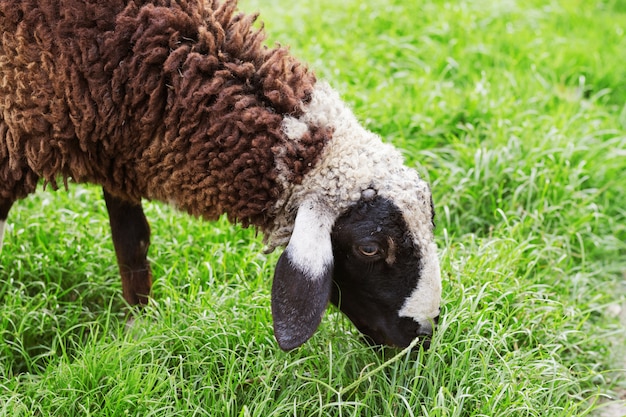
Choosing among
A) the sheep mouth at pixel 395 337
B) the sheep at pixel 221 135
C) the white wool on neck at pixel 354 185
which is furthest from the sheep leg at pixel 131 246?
the sheep mouth at pixel 395 337

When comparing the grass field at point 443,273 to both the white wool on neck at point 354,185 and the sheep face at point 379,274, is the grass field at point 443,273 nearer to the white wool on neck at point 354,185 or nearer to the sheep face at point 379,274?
the sheep face at point 379,274

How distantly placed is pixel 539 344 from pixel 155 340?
5.58 feet

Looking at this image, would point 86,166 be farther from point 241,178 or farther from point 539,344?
point 539,344

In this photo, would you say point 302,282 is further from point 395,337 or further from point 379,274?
point 395,337

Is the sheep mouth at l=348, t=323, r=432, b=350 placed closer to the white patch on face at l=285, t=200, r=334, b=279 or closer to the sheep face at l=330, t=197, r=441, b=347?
the sheep face at l=330, t=197, r=441, b=347

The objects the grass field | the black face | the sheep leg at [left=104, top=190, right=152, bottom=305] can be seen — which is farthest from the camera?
the sheep leg at [left=104, top=190, right=152, bottom=305]

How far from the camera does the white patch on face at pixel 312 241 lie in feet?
9.79

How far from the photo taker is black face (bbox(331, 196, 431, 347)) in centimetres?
312

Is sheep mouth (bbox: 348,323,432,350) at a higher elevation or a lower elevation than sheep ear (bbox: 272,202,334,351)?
lower

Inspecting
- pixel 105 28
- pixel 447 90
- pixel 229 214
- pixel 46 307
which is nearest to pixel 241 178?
pixel 229 214

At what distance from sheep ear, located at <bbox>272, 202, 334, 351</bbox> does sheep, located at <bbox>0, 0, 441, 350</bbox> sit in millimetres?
17

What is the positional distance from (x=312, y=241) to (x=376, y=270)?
0.34 metres

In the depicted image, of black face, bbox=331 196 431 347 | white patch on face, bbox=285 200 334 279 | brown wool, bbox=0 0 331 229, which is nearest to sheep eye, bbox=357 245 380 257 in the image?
black face, bbox=331 196 431 347

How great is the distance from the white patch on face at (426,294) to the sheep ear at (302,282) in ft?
1.27
